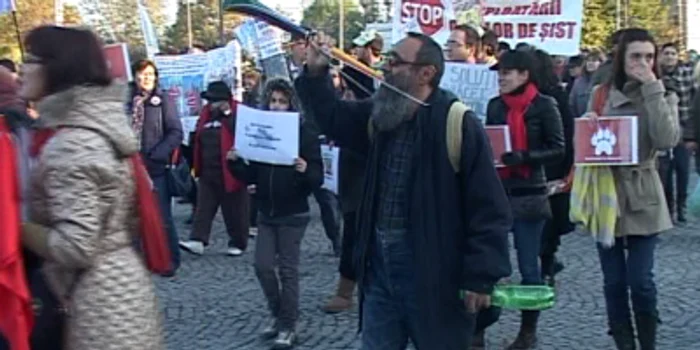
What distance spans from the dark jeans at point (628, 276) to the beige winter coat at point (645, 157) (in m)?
0.09

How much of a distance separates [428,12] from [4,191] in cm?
728

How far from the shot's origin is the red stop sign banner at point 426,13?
34.5ft

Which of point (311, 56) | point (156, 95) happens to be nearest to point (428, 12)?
point (156, 95)

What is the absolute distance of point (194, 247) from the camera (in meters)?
11.3

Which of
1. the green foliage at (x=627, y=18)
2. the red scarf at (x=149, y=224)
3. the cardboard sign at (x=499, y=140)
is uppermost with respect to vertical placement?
the green foliage at (x=627, y=18)

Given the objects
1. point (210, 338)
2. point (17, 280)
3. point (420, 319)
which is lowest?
point (210, 338)

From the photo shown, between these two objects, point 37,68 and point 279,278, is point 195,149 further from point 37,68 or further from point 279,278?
point 37,68

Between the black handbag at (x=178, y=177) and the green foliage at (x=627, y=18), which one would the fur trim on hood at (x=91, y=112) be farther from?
the green foliage at (x=627, y=18)

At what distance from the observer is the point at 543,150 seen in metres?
7.12

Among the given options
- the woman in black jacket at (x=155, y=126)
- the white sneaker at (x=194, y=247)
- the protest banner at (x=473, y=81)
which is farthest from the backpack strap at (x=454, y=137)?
the white sneaker at (x=194, y=247)

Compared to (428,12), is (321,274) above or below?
below

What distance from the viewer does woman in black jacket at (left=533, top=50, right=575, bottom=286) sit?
790cm

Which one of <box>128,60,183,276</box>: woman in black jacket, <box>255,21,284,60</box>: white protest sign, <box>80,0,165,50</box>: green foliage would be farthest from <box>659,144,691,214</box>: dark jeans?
<box>80,0,165,50</box>: green foliage

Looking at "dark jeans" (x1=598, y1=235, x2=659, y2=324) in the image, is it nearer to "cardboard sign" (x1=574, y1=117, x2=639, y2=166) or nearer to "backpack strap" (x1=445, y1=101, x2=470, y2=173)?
"cardboard sign" (x1=574, y1=117, x2=639, y2=166)
